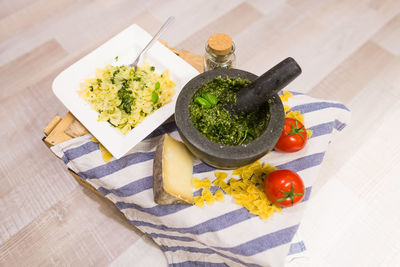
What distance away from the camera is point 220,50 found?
951 millimetres

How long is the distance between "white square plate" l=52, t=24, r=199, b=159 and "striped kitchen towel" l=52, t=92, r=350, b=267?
0.08 meters

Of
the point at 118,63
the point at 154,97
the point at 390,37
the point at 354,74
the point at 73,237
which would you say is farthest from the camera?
the point at 390,37

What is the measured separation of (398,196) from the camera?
1.33 meters

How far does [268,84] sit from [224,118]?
0.16m

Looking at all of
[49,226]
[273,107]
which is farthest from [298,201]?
[49,226]

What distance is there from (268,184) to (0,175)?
1.28 m

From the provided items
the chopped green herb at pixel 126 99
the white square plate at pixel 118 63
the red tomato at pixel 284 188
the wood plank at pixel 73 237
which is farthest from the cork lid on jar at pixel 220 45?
the wood plank at pixel 73 237

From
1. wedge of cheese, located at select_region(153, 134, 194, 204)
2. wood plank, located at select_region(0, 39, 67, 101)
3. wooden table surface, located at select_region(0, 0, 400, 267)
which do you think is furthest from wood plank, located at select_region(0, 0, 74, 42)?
wedge of cheese, located at select_region(153, 134, 194, 204)

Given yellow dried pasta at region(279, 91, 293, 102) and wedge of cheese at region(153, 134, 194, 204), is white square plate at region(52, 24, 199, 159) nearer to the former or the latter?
wedge of cheese at region(153, 134, 194, 204)

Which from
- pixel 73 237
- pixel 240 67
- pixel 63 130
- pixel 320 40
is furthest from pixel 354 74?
pixel 73 237

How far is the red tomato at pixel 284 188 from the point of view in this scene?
83 cm

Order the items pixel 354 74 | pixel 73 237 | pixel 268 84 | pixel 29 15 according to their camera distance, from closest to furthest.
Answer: pixel 268 84, pixel 73 237, pixel 354 74, pixel 29 15

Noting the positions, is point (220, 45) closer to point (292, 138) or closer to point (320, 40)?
point (292, 138)

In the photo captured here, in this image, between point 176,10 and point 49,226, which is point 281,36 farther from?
point 49,226
